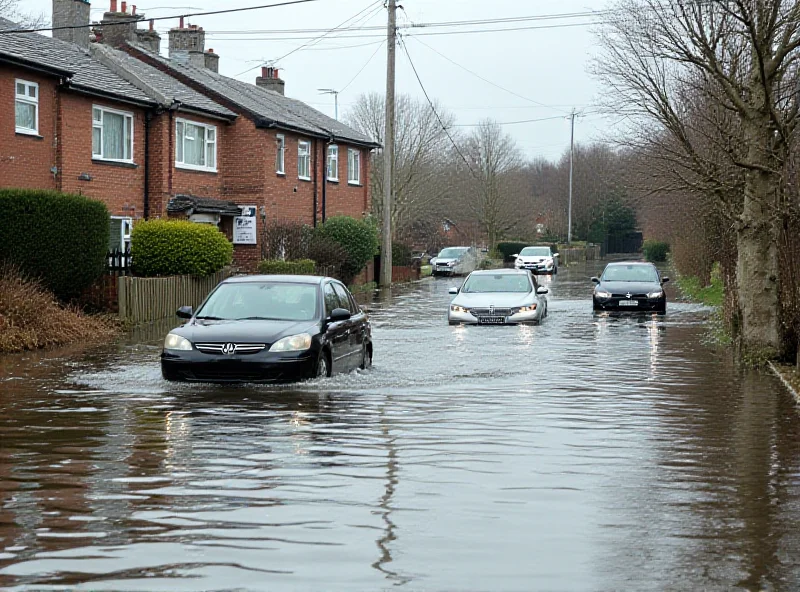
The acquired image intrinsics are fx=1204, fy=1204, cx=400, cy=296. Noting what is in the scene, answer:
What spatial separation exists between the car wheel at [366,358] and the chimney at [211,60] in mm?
31354

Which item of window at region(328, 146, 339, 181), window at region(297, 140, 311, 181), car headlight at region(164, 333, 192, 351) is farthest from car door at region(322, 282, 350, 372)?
window at region(328, 146, 339, 181)

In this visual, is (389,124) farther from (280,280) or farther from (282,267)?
(280,280)

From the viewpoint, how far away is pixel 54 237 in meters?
23.2

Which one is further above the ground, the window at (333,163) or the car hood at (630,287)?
the window at (333,163)

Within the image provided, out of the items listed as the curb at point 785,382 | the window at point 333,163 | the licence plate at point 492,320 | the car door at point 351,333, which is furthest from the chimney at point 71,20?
the curb at point 785,382

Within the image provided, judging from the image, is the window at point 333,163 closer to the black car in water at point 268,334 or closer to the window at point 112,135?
the window at point 112,135

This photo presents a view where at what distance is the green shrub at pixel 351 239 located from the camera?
42.6 meters

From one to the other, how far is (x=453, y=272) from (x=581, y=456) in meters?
51.9

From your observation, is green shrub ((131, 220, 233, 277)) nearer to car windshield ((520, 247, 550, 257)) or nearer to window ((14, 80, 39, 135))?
window ((14, 80, 39, 135))

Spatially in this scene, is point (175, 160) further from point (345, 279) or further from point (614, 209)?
point (614, 209)

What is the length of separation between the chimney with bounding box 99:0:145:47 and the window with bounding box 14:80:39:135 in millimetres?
11335

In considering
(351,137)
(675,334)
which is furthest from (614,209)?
(675,334)

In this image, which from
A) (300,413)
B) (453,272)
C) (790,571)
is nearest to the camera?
(790,571)

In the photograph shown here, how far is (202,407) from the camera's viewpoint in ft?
43.7
